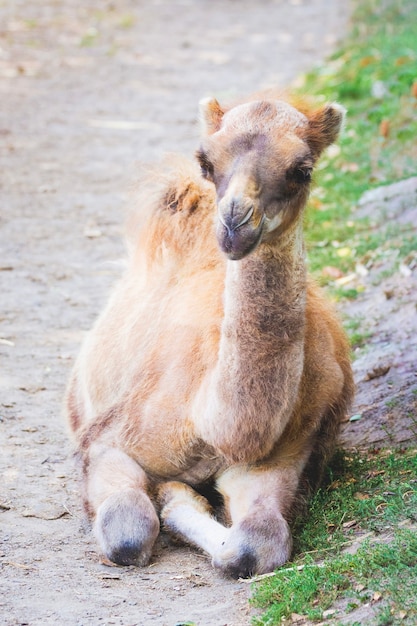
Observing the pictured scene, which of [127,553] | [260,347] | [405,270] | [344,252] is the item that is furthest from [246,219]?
[344,252]

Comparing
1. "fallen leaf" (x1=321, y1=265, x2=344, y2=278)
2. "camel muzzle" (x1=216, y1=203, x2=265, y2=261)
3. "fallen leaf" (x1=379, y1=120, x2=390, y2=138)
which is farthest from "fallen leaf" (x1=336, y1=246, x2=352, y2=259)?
"camel muzzle" (x1=216, y1=203, x2=265, y2=261)

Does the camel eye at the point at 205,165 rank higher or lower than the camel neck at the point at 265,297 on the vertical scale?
higher

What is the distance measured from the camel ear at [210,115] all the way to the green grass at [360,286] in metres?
0.51

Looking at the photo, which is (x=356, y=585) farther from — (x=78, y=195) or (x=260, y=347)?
Result: (x=78, y=195)

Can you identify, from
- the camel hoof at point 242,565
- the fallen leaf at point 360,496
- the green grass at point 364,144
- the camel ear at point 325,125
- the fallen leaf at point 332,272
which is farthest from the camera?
the green grass at point 364,144

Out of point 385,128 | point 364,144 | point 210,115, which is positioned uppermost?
point 210,115

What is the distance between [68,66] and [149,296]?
36.4ft

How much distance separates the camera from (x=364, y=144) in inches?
425

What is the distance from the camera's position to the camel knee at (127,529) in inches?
179

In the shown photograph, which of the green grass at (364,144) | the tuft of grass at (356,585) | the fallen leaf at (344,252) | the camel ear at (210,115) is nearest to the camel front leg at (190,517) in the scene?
the tuft of grass at (356,585)

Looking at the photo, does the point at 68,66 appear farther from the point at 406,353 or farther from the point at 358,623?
the point at 358,623

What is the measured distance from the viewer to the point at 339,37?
1758cm

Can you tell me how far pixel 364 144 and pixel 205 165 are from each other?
22.0ft

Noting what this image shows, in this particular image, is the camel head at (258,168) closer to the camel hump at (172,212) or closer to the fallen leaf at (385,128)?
the camel hump at (172,212)
